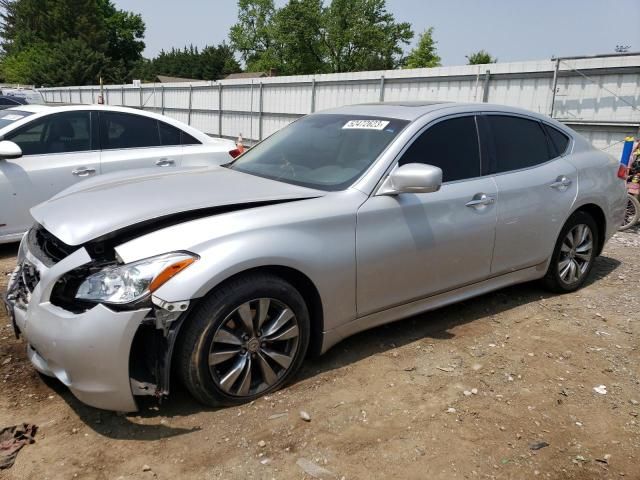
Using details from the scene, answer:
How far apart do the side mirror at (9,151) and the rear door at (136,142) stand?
81 cm

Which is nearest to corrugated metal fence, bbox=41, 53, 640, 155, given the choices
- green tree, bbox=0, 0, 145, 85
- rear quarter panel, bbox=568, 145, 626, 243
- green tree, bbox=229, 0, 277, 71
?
rear quarter panel, bbox=568, 145, 626, 243

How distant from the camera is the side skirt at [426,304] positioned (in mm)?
3158

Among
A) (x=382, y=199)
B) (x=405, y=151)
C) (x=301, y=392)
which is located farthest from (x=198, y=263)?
(x=405, y=151)

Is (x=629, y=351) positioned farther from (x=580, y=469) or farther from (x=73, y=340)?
(x=73, y=340)

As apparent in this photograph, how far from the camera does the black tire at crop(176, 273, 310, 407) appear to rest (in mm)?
2537

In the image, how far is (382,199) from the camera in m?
3.19

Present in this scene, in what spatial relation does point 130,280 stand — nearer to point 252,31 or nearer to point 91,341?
point 91,341

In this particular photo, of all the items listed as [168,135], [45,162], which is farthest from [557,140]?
[45,162]

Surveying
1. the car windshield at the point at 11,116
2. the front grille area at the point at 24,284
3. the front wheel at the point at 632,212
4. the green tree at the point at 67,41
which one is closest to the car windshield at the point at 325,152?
the front grille area at the point at 24,284

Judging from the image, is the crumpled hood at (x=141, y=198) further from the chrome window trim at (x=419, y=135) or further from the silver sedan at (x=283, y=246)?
the chrome window trim at (x=419, y=135)

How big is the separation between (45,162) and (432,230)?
4.07 m

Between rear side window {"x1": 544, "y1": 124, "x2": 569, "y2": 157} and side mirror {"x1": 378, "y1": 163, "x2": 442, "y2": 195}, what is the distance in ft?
6.28

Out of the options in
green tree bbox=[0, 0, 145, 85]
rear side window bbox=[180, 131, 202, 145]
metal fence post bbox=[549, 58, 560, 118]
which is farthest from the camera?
green tree bbox=[0, 0, 145, 85]

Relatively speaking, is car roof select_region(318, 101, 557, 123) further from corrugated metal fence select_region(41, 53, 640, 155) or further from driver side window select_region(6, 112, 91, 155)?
corrugated metal fence select_region(41, 53, 640, 155)
